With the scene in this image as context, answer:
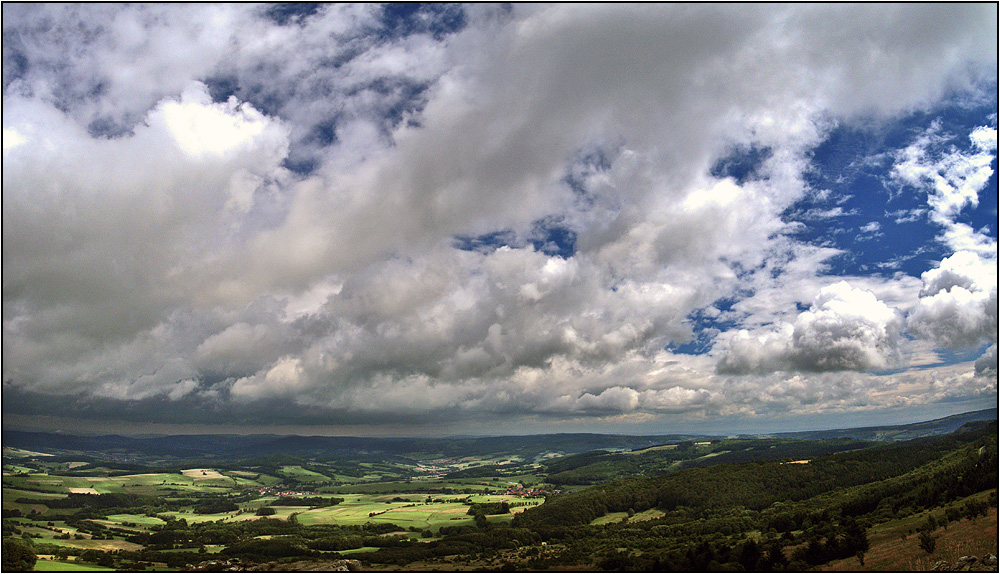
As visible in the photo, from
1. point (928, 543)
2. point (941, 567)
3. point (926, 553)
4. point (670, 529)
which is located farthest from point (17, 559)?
point (670, 529)

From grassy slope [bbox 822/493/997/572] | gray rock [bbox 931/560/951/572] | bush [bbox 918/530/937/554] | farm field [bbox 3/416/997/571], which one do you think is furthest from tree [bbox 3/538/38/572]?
bush [bbox 918/530/937/554]

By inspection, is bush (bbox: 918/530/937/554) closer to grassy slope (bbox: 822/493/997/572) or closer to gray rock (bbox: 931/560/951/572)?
grassy slope (bbox: 822/493/997/572)

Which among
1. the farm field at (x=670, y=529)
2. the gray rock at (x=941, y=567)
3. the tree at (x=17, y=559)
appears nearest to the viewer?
the gray rock at (x=941, y=567)

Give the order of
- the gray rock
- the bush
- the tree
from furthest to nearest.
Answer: the tree
the bush
the gray rock

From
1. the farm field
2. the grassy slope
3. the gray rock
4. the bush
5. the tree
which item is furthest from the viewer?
the tree

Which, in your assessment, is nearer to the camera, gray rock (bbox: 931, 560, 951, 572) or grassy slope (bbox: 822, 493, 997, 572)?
gray rock (bbox: 931, 560, 951, 572)

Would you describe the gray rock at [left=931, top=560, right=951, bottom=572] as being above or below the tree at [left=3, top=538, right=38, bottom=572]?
above

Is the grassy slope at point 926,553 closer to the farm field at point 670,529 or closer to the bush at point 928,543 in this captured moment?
the farm field at point 670,529

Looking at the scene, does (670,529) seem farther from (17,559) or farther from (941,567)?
(17,559)

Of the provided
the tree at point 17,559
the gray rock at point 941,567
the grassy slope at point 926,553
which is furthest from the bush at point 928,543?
the tree at point 17,559
